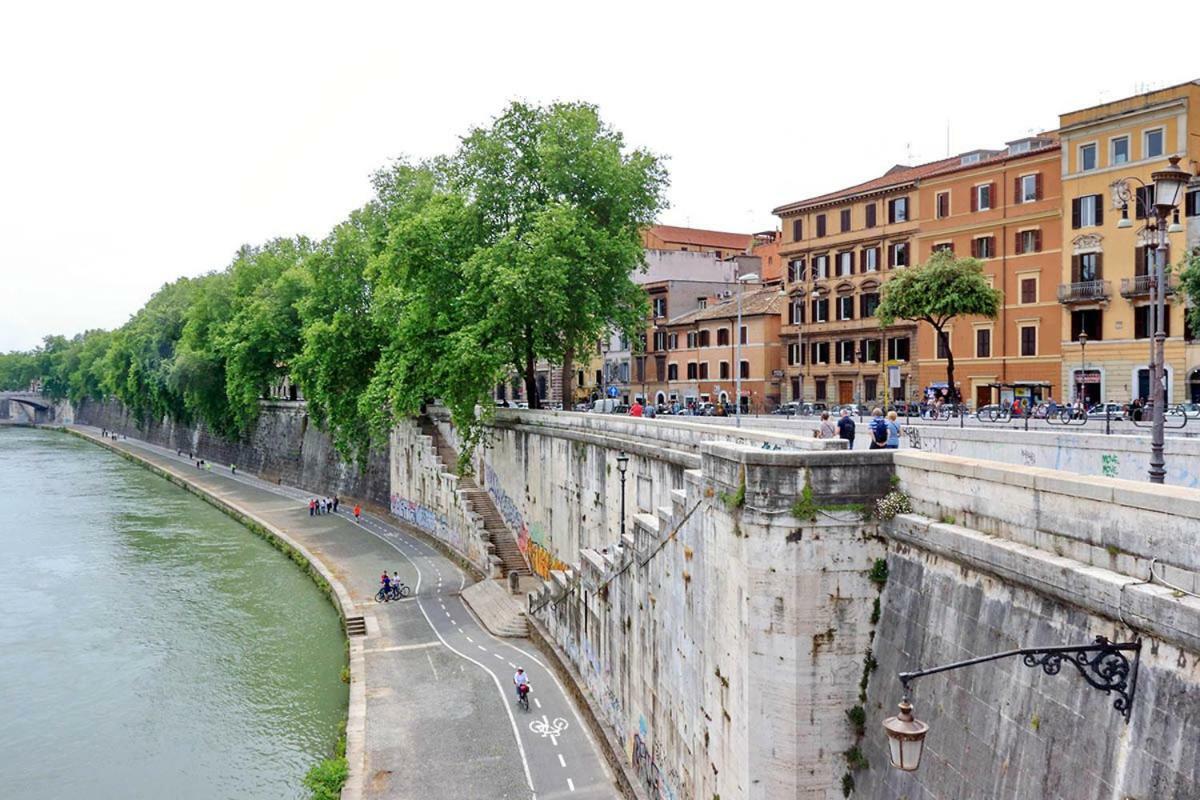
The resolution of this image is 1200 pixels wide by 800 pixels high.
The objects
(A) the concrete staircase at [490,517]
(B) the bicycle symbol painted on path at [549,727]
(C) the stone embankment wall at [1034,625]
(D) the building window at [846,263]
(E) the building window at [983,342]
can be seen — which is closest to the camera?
(C) the stone embankment wall at [1034,625]

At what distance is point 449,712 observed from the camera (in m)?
22.2

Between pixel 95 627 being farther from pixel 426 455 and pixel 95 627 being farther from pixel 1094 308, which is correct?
pixel 1094 308

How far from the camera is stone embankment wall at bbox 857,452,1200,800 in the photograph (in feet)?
21.9

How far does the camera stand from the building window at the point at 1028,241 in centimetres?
4138


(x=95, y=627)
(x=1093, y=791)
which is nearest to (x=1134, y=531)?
(x=1093, y=791)

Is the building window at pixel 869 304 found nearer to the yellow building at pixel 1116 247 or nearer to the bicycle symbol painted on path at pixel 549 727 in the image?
the yellow building at pixel 1116 247

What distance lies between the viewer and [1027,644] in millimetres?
8094

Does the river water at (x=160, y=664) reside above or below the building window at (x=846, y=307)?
below

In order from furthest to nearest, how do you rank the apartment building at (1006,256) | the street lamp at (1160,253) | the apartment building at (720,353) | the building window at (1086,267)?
the apartment building at (720,353) → the apartment building at (1006,256) → the building window at (1086,267) → the street lamp at (1160,253)

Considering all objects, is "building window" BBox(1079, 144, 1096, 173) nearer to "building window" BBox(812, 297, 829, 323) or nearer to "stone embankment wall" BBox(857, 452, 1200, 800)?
"building window" BBox(812, 297, 829, 323)

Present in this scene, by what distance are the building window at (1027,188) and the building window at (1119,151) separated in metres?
4.27

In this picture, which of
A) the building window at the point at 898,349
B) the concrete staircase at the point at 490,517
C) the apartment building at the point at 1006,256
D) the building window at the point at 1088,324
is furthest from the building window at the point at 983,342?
the concrete staircase at the point at 490,517

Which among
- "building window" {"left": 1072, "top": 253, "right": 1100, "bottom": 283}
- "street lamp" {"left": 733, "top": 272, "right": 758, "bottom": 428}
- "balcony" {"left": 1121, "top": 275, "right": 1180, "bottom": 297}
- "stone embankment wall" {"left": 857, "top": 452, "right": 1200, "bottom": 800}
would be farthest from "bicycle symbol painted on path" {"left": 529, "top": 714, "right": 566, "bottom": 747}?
"building window" {"left": 1072, "top": 253, "right": 1100, "bottom": 283}

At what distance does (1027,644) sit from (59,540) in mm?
49405
